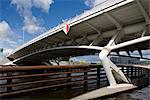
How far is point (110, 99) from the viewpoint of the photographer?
10.1 m

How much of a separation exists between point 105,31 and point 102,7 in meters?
5.54

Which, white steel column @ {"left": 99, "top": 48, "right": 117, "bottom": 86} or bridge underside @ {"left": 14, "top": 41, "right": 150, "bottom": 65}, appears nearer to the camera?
white steel column @ {"left": 99, "top": 48, "right": 117, "bottom": 86}

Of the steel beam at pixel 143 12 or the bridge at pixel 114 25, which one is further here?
the bridge at pixel 114 25

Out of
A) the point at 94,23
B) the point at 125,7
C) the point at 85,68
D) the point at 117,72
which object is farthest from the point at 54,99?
the point at 94,23

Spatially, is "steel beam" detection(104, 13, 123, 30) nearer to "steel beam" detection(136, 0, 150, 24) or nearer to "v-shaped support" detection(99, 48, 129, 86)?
"steel beam" detection(136, 0, 150, 24)

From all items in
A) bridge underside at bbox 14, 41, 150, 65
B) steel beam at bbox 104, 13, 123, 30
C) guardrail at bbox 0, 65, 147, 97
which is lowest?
guardrail at bbox 0, 65, 147, 97

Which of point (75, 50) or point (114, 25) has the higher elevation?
point (114, 25)

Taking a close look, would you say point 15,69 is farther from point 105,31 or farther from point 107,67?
point 105,31

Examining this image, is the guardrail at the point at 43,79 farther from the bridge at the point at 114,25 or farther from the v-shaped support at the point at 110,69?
the bridge at the point at 114,25

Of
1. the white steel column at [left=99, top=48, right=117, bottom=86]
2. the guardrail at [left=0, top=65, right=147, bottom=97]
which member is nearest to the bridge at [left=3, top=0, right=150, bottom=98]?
the white steel column at [left=99, top=48, right=117, bottom=86]

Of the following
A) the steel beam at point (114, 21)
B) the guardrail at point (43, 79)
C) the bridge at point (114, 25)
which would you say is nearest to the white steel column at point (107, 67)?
the bridge at point (114, 25)

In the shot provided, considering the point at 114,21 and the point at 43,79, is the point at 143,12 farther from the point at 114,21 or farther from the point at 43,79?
the point at 43,79

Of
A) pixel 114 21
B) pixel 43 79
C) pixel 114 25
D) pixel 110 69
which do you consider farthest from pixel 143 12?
pixel 43 79

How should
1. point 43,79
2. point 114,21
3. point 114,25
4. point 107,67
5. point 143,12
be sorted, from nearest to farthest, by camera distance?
point 107,67 → point 143,12 → point 43,79 → point 114,21 → point 114,25
